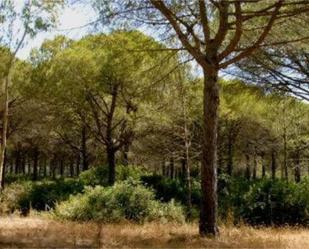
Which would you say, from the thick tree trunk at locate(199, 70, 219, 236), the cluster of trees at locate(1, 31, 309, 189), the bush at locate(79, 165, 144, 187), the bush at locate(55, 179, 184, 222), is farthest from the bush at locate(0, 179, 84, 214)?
the thick tree trunk at locate(199, 70, 219, 236)

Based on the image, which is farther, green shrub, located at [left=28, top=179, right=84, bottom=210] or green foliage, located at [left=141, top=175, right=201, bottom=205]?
green shrub, located at [left=28, top=179, right=84, bottom=210]

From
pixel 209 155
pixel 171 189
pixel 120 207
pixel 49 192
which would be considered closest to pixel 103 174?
pixel 49 192

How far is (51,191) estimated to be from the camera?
2145cm

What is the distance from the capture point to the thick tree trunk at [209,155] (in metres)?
10.0

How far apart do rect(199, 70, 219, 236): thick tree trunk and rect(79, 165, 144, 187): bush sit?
1144cm

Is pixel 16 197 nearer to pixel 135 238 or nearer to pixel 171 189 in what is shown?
pixel 171 189

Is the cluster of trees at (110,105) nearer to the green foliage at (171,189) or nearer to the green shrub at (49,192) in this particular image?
the green foliage at (171,189)

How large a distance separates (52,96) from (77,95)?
4.06ft

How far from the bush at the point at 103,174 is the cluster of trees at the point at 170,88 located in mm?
617

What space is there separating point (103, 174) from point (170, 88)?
777 centimetres

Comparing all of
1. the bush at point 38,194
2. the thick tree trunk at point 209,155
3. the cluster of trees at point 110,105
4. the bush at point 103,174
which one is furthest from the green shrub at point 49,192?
the thick tree trunk at point 209,155

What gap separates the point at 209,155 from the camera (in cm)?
1012

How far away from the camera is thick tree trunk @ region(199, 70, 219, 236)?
1005cm

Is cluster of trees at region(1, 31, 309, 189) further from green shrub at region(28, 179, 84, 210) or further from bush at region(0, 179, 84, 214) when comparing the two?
bush at region(0, 179, 84, 214)
